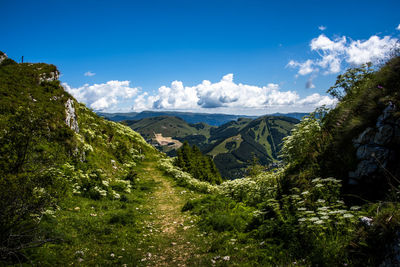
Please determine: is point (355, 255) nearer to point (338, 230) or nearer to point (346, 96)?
point (338, 230)

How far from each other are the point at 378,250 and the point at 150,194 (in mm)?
15619

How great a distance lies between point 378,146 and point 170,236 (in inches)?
341

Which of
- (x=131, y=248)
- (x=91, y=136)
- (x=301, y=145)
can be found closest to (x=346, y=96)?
(x=301, y=145)

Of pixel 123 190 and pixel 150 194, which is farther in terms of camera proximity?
pixel 150 194

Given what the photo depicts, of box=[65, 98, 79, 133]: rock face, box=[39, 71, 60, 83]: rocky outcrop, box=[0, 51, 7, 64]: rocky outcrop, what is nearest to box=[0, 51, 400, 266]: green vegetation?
box=[65, 98, 79, 133]: rock face

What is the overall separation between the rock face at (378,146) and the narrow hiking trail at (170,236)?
5.62 metres

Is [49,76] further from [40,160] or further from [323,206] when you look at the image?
[323,206]

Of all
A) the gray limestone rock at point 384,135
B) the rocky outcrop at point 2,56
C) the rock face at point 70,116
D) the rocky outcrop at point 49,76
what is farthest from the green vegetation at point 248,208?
the rocky outcrop at point 2,56

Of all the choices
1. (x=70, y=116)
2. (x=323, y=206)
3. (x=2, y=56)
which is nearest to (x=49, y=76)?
(x=70, y=116)

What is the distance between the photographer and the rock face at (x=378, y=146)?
18.6ft

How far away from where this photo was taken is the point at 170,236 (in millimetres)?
9289

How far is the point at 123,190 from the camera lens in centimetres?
1573

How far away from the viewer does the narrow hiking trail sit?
22.9 feet

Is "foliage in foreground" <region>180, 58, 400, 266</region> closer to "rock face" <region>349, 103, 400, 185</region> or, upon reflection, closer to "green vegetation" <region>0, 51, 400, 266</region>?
"green vegetation" <region>0, 51, 400, 266</region>
